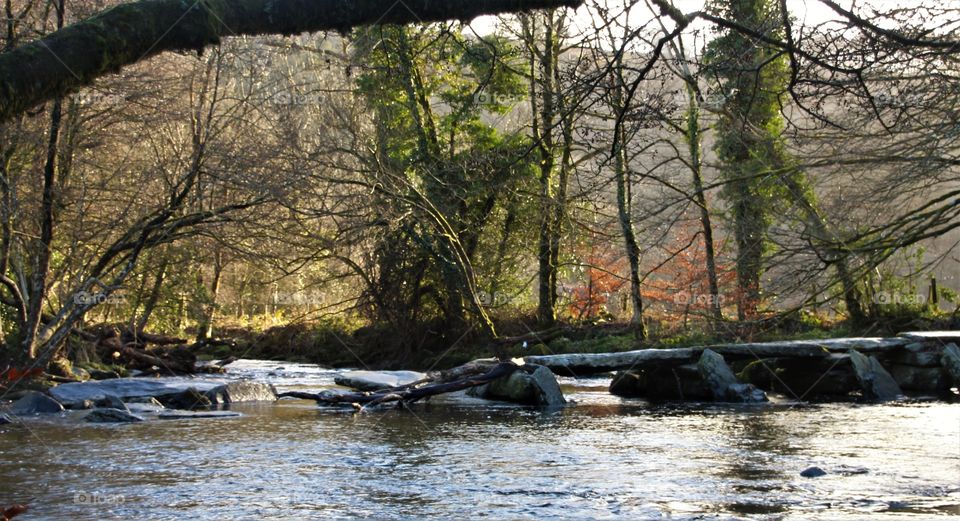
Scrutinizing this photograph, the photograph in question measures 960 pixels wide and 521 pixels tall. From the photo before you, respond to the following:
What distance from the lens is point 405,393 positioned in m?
13.7

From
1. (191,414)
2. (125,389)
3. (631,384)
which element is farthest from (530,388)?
(125,389)

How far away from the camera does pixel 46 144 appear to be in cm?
1541

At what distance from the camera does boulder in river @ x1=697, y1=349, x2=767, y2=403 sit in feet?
45.8

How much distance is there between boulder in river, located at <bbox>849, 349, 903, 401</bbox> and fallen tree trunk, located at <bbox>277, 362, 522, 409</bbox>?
500cm

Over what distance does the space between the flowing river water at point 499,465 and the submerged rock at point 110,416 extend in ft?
0.90

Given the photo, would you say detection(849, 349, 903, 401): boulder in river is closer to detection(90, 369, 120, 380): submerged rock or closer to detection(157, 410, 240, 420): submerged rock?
detection(157, 410, 240, 420): submerged rock

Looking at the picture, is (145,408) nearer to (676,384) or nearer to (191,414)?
(191,414)

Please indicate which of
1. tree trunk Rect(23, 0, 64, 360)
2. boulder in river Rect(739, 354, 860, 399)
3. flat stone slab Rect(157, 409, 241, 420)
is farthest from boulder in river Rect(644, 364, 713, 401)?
tree trunk Rect(23, 0, 64, 360)

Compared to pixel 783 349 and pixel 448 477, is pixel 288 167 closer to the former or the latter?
pixel 783 349

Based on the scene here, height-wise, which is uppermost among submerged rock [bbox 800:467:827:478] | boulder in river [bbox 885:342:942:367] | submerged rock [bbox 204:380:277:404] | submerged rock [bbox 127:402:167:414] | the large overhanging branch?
the large overhanging branch

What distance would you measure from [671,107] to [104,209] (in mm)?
13367

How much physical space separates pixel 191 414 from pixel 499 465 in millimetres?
5567

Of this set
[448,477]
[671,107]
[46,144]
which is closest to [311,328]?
[46,144]

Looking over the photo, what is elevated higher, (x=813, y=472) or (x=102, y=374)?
(x=102, y=374)
